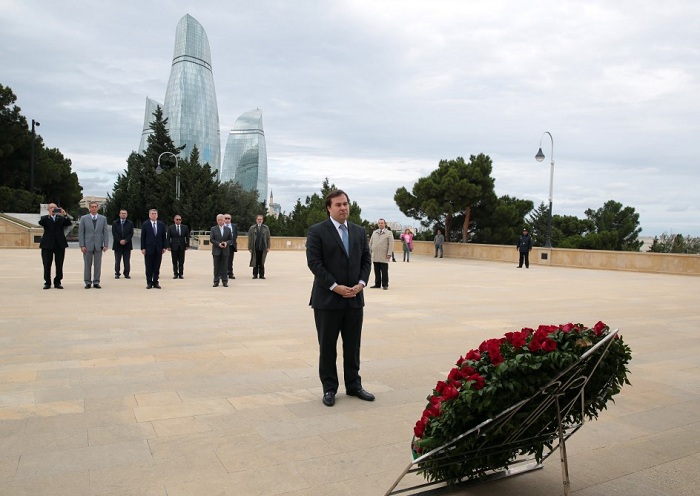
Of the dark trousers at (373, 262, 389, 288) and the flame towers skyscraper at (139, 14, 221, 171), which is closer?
the dark trousers at (373, 262, 389, 288)

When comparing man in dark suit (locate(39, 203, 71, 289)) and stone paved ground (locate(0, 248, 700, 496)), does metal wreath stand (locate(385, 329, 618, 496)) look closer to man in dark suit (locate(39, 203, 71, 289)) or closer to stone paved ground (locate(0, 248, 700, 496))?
stone paved ground (locate(0, 248, 700, 496))

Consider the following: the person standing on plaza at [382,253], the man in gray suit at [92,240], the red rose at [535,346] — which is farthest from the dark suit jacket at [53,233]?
the red rose at [535,346]

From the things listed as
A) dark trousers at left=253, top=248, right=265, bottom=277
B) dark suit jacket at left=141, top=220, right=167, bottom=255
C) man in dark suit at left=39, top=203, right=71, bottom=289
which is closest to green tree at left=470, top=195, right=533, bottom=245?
dark trousers at left=253, top=248, right=265, bottom=277

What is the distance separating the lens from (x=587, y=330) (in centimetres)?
305

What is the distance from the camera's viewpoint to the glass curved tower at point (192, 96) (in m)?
105

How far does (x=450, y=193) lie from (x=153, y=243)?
90.4ft

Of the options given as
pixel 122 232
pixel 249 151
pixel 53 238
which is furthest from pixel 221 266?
pixel 249 151

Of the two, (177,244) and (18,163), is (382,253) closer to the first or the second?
(177,244)

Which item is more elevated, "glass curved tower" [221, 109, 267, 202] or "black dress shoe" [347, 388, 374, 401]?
"glass curved tower" [221, 109, 267, 202]

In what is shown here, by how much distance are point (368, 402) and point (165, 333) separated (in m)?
3.75

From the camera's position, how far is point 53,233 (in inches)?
478

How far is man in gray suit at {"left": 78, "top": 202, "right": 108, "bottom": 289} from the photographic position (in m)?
12.5

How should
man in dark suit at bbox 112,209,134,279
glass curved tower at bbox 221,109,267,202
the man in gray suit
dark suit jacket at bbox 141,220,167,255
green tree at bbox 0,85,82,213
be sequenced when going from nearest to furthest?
the man in gray suit
dark suit jacket at bbox 141,220,167,255
man in dark suit at bbox 112,209,134,279
green tree at bbox 0,85,82,213
glass curved tower at bbox 221,109,267,202

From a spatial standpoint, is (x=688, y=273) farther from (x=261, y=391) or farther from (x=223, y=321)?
(x=261, y=391)
